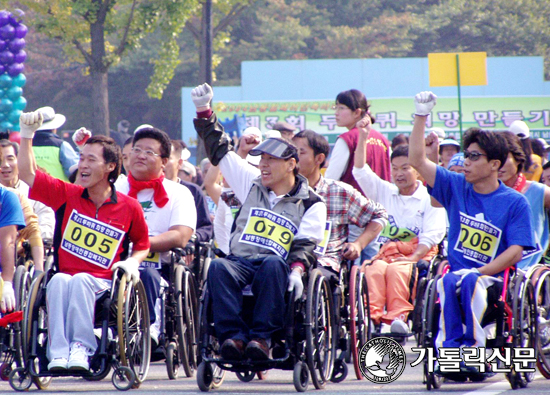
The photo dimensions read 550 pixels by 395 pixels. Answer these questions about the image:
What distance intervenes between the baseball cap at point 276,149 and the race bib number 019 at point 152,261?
3.70 feet

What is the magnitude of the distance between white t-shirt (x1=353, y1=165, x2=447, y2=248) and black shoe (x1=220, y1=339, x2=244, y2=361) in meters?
2.78

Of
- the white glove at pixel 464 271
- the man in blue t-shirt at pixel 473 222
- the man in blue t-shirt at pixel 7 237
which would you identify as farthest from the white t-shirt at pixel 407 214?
the man in blue t-shirt at pixel 7 237

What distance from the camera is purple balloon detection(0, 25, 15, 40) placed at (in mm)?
15819

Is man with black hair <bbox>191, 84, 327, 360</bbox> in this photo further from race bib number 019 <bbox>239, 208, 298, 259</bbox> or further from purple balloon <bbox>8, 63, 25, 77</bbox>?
purple balloon <bbox>8, 63, 25, 77</bbox>

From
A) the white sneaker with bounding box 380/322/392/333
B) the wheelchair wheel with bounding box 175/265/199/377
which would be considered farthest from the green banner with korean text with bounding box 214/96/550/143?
the wheelchair wheel with bounding box 175/265/199/377

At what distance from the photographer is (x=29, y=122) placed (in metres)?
6.05

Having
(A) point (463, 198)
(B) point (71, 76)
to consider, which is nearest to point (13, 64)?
(A) point (463, 198)

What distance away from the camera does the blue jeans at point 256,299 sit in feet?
19.1

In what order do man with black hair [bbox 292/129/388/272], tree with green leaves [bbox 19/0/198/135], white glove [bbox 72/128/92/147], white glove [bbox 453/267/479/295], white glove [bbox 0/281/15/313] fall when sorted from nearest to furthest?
white glove [bbox 453/267/479/295] < white glove [bbox 0/281/15/313] < man with black hair [bbox 292/129/388/272] < white glove [bbox 72/128/92/147] < tree with green leaves [bbox 19/0/198/135]

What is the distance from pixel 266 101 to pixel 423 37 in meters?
18.7

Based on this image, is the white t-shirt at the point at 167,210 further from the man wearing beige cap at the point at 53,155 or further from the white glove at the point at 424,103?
the man wearing beige cap at the point at 53,155

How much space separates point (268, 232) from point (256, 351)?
0.81 m

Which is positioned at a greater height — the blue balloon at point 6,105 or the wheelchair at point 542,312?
the blue balloon at point 6,105

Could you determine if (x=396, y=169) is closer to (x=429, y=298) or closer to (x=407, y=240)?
(x=407, y=240)
